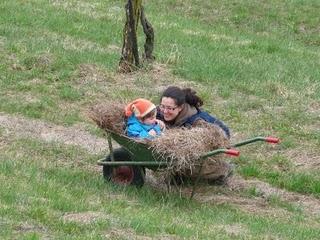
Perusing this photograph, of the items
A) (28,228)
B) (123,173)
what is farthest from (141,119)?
(28,228)

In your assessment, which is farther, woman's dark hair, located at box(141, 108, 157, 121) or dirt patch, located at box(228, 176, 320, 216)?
dirt patch, located at box(228, 176, 320, 216)

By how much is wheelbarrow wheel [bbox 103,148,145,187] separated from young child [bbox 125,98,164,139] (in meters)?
0.27

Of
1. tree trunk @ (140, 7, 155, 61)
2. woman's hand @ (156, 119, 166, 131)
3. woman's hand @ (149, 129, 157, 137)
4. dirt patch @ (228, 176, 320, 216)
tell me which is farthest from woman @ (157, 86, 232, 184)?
tree trunk @ (140, 7, 155, 61)

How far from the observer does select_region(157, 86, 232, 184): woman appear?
9.16m

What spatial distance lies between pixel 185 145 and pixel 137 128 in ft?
2.86

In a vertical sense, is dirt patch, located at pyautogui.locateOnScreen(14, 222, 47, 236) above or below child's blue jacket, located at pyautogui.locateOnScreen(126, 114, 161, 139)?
above

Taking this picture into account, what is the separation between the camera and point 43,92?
1325cm

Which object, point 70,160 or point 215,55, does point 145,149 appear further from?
point 215,55

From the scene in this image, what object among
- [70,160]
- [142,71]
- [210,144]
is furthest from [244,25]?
[210,144]

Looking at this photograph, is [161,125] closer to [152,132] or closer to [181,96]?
[152,132]

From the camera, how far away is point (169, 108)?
9.21 meters

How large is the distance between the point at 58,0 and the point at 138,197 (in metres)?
12.7

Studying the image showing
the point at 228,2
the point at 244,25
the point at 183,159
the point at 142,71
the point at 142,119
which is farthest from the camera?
the point at 228,2

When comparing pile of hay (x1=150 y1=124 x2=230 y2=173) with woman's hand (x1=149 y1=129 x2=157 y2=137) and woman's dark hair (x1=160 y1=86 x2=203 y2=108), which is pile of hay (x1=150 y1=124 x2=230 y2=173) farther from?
woman's dark hair (x1=160 y1=86 x2=203 y2=108)
